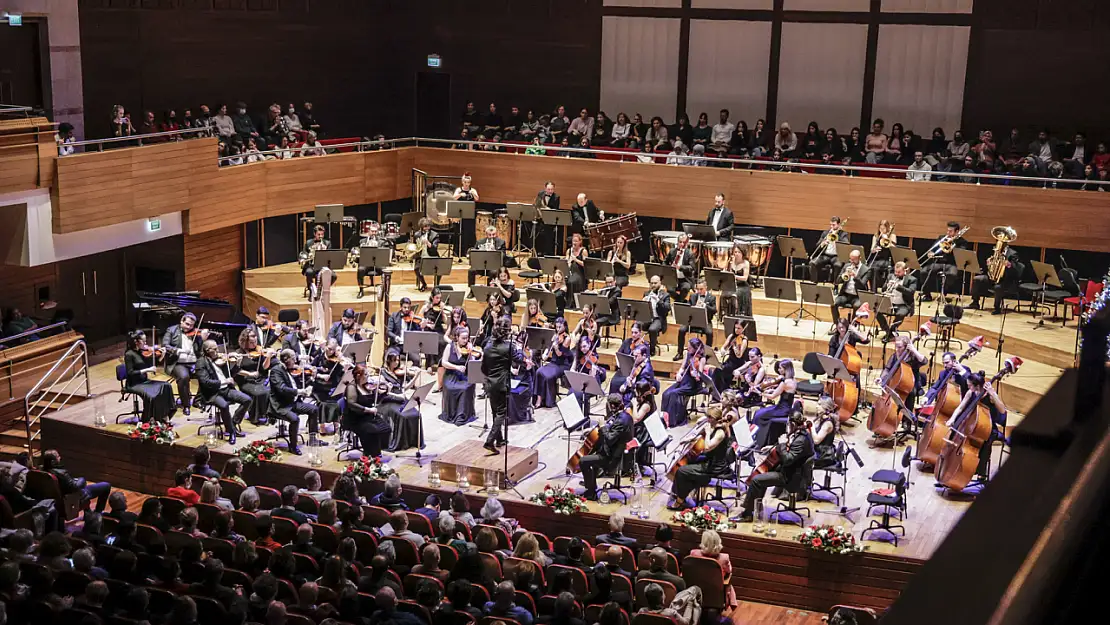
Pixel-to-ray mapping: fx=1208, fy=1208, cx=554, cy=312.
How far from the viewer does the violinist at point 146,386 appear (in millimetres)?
14227

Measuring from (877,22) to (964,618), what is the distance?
22358 mm

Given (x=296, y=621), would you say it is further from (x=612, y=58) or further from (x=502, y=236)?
(x=612, y=58)

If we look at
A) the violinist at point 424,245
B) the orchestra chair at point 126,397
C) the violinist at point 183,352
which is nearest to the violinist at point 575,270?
the violinist at point 424,245

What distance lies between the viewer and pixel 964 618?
0.88 metres

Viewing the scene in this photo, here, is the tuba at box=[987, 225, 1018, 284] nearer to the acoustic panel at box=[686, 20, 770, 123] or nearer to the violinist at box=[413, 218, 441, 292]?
the acoustic panel at box=[686, 20, 770, 123]

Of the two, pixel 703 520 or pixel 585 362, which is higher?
pixel 585 362

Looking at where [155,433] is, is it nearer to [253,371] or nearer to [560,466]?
[253,371]

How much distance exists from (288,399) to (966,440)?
7.34 m

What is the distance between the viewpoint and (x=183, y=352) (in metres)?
14.7

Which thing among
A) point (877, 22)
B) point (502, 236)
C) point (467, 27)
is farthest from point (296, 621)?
point (467, 27)

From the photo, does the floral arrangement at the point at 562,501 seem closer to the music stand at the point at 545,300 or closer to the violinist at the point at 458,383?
the violinist at the point at 458,383

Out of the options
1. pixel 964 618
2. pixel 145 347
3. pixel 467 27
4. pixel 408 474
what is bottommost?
pixel 408 474

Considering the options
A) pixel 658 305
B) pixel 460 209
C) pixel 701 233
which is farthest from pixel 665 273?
pixel 460 209

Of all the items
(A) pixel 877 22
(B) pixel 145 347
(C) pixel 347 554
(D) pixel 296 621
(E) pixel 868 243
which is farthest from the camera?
(A) pixel 877 22
